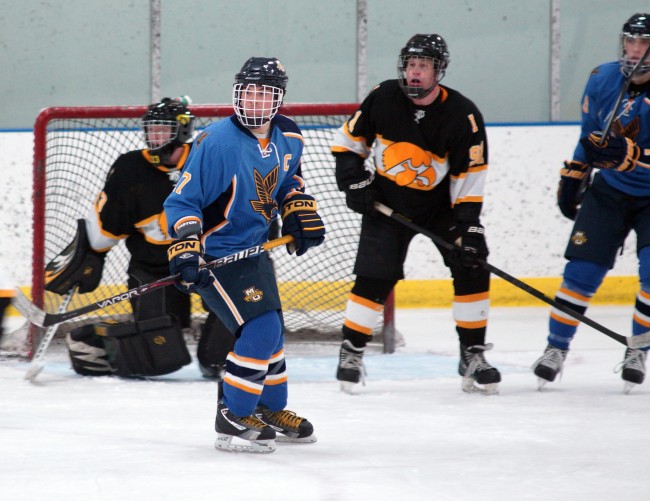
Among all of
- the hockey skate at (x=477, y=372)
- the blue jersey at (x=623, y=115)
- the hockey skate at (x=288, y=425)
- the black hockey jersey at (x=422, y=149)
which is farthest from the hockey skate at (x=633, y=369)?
the hockey skate at (x=288, y=425)

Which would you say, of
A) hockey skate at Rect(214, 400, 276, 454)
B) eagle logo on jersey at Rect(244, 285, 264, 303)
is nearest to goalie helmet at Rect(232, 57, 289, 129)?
eagle logo on jersey at Rect(244, 285, 264, 303)

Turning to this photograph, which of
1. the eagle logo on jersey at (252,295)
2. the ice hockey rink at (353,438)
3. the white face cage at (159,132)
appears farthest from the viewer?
the white face cage at (159,132)

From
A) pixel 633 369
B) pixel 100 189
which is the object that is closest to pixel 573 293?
pixel 633 369

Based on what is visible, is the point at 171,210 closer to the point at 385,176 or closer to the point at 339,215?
the point at 385,176

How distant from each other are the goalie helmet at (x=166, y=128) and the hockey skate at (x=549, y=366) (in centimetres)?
143

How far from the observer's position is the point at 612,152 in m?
3.50

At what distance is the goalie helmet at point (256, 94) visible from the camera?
108 inches

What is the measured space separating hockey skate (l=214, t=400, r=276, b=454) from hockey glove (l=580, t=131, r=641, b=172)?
4.64 feet

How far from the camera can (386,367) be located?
166 inches

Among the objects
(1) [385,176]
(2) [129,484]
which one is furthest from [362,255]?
(2) [129,484]

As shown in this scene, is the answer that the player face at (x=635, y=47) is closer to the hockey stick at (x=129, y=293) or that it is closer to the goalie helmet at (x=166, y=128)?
the hockey stick at (x=129, y=293)

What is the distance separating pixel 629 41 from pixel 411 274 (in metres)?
2.26

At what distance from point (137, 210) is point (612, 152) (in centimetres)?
160

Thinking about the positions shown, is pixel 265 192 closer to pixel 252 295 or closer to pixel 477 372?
pixel 252 295
